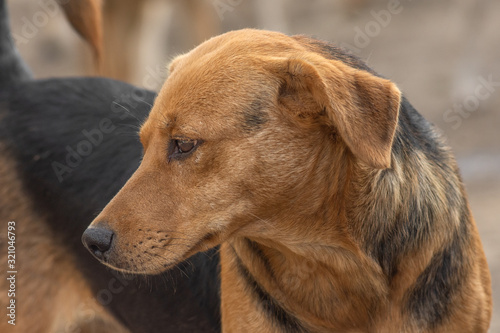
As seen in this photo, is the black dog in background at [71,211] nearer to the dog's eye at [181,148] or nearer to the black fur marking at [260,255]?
the black fur marking at [260,255]

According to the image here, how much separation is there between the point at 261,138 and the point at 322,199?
13.7 inches

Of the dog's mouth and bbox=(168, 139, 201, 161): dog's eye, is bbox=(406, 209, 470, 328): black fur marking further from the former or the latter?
bbox=(168, 139, 201, 161): dog's eye

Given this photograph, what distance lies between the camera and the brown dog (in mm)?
2520

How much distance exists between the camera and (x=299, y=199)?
8.80 ft

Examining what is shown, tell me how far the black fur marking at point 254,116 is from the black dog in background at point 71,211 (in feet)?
3.47

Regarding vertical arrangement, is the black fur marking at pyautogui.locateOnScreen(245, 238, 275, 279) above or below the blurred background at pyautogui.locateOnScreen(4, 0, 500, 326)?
above

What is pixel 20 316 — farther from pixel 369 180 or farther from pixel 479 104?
pixel 479 104

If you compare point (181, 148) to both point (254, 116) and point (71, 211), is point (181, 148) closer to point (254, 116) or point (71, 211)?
point (254, 116)

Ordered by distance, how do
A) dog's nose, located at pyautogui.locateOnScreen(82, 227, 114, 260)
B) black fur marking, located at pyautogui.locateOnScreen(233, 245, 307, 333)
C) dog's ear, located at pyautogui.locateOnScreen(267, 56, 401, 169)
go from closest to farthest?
dog's ear, located at pyautogui.locateOnScreen(267, 56, 401, 169) → dog's nose, located at pyautogui.locateOnScreen(82, 227, 114, 260) → black fur marking, located at pyautogui.locateOnScreen(233, 245, 307, 333)

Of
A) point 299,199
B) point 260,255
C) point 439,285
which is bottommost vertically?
point 260,255

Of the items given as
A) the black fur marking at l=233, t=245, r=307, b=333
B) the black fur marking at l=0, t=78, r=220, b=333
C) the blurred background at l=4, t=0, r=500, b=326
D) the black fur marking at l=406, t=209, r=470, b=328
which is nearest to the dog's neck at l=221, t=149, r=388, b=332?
the black fur marking at l=233, t=245, r=307, b=333

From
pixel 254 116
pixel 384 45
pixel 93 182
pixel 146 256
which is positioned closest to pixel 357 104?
pixel 254 116

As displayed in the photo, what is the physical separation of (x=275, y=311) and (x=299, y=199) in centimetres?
50

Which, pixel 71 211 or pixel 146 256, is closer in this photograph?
pixel 146 256
